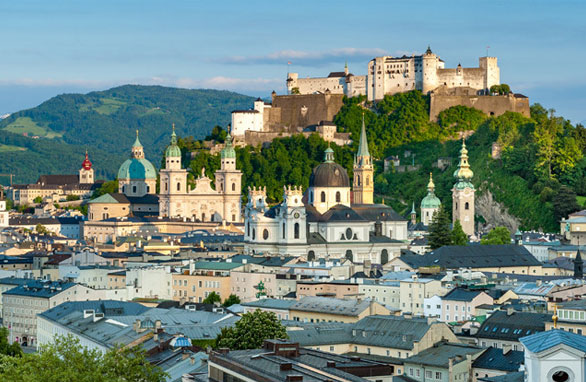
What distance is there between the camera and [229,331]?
50500 mm

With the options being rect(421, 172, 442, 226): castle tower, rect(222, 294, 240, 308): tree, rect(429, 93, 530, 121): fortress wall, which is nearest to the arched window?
rect(222, 294, 240, 308): tree

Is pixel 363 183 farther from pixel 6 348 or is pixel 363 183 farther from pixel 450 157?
pixel 6 348

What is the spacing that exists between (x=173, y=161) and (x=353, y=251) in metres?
45.7

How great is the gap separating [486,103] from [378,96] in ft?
35.8

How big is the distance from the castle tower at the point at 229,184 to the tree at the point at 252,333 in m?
88.6

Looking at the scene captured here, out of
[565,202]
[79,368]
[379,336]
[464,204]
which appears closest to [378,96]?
[464,204]

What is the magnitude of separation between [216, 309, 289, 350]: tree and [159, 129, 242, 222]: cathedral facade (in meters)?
88.8

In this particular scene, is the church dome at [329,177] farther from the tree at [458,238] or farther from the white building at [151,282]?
the white building at [151,282]

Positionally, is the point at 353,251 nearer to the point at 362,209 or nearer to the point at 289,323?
the point at 362,209

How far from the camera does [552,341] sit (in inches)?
1291

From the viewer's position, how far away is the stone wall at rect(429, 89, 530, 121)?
143500 mm

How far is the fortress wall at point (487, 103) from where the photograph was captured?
143500mm

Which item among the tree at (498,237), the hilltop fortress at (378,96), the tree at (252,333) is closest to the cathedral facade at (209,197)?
the hilltop fortress at (378,96)

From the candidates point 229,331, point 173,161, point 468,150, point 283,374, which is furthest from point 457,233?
point 283,374
